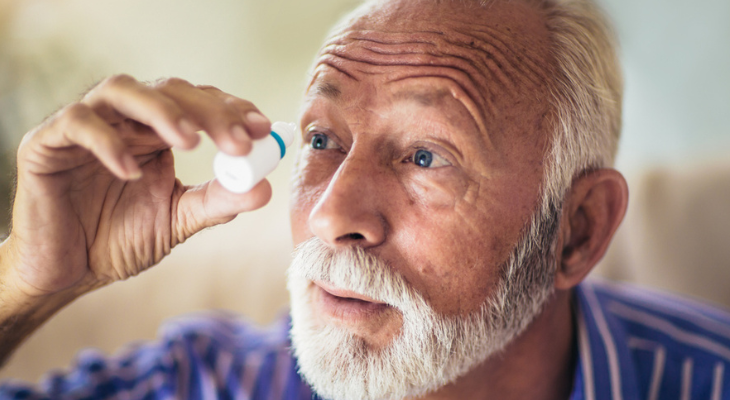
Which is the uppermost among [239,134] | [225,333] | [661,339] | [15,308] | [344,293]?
[239,134]

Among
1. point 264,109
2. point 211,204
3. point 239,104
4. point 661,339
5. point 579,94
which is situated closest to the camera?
point 239,104

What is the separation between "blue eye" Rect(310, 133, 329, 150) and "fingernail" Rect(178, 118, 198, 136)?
52 cm

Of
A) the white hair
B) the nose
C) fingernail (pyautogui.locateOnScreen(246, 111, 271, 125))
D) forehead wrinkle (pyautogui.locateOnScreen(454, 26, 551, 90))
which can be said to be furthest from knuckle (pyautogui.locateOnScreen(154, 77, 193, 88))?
the white hair

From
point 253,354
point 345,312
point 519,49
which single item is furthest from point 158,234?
point 519,49

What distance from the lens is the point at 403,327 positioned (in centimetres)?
107

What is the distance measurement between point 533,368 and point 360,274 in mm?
617

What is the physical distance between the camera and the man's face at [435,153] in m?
1.07

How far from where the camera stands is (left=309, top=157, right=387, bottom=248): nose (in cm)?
102

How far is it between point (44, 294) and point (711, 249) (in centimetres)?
192

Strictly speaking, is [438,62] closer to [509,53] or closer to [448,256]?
[509,53]

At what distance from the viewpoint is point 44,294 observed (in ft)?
3.43

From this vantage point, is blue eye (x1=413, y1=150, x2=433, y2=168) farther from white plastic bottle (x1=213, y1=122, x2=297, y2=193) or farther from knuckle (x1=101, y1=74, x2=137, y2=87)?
knuckle (x1=101, y1=74, x2=137, y2=87)

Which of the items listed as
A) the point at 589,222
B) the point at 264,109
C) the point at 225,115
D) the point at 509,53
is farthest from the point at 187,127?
the point at 264,109

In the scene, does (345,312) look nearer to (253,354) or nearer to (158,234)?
(158,234)
